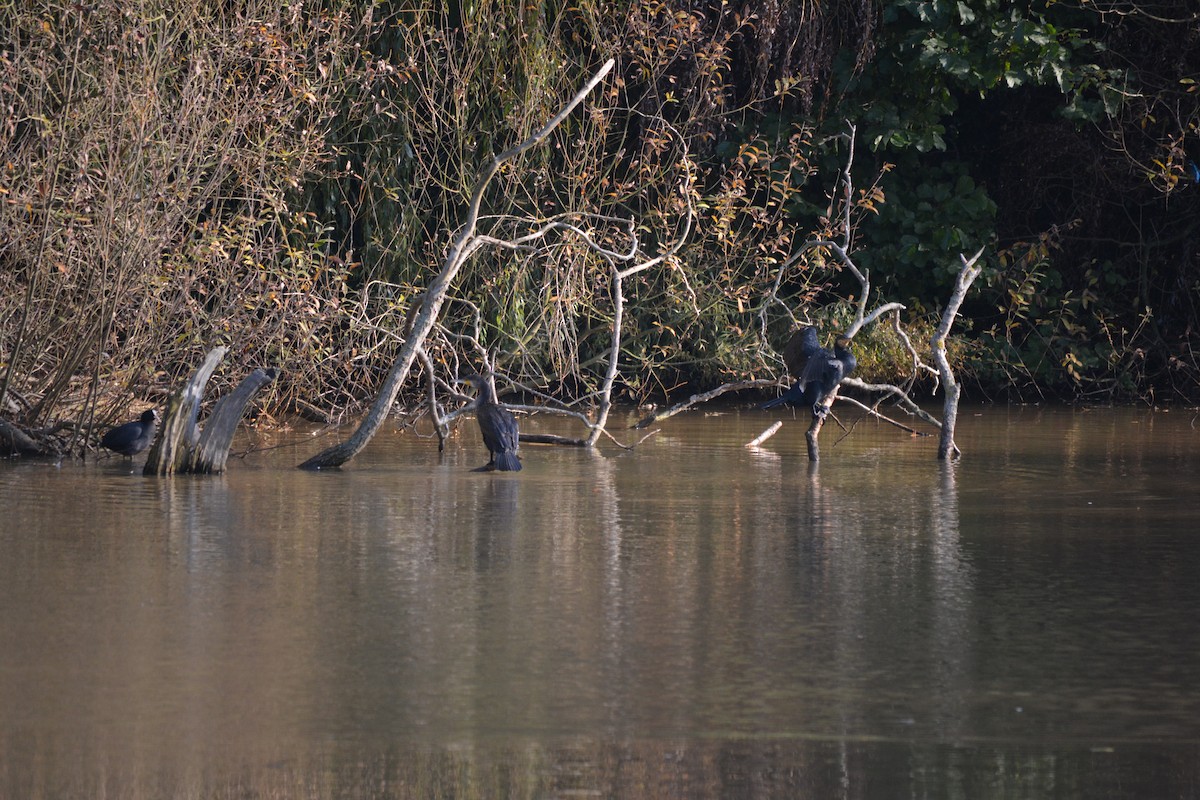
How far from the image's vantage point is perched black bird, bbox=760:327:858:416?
12195 mm

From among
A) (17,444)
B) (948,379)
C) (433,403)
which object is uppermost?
(948,379)

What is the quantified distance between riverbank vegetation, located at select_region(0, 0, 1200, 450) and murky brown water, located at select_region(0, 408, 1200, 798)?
208cm

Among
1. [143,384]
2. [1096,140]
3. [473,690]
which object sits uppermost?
[1096,140]

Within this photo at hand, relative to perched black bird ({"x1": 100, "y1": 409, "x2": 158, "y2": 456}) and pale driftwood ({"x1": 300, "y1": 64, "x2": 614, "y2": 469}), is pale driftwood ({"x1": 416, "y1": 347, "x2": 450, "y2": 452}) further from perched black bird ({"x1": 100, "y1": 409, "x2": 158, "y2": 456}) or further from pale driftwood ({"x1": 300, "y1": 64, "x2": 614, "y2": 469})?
perched black bird ({"x1": 100, "y1": 409, "x2": 158, "y2": 456})

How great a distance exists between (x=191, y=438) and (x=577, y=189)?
6.08 m

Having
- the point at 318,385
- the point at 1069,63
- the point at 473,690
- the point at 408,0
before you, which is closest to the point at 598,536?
the point at 473,690

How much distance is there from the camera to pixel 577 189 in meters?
16.5

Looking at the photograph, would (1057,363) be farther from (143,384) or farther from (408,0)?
(143,384)

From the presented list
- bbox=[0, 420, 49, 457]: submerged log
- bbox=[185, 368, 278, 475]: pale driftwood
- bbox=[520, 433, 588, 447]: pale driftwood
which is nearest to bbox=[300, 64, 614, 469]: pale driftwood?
bbox=[185, 368, 278, 475]: pale driftwood

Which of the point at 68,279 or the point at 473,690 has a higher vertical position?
the point at 68,279

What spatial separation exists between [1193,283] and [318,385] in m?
9.25

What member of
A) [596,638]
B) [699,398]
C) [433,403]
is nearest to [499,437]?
[433,403]

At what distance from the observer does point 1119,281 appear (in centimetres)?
1878

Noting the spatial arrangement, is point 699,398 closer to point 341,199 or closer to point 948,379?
point 948,379
